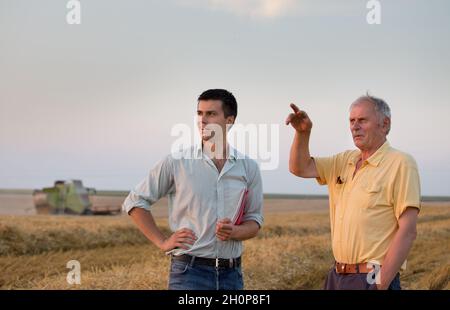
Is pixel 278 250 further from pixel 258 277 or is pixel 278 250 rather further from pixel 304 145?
pixel 304 145

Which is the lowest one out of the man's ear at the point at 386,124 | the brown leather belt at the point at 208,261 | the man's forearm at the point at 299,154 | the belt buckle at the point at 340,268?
the belt buckle at the point at 340,268

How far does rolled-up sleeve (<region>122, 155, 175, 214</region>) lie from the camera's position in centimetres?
473

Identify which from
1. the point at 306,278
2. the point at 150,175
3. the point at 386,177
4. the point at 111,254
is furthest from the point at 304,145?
the point at 111,254

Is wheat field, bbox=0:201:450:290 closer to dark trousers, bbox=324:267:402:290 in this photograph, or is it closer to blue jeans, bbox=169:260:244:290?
blue jeans, bbox=169:260:244:290

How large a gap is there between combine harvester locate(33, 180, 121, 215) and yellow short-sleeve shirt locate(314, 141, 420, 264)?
129 ft

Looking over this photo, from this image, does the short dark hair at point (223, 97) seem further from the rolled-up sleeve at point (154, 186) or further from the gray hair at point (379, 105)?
the gray hair at point (379, 105)

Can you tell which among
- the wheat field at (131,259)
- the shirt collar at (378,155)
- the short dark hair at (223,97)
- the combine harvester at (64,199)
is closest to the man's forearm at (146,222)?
the short dark hair at (223,97)

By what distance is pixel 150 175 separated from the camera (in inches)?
187

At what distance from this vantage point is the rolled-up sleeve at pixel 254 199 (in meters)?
4.82

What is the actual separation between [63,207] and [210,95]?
40.9 metres

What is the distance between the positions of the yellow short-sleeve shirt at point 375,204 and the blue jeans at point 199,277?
0.83m

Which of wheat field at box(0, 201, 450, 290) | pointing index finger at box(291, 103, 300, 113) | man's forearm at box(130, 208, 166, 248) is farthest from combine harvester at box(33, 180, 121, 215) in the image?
pointing index finger at box(291, 103, 300, 113)

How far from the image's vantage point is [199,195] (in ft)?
15.3

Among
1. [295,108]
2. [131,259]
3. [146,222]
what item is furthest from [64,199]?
[295,108]
